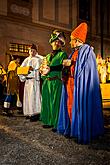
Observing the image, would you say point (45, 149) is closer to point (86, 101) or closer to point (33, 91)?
point (86, 101)

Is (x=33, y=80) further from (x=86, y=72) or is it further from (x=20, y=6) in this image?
(x=20, y=6)

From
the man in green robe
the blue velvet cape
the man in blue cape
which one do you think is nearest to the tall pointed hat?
the man in blue cape

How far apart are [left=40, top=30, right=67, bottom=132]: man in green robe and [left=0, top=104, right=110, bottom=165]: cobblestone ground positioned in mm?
280

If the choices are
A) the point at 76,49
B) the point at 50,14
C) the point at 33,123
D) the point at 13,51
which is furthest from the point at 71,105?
the point at 50,14

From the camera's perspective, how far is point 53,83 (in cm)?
566

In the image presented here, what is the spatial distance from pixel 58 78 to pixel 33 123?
1474 mm

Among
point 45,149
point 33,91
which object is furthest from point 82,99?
point 33,91

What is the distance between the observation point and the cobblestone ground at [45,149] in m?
3.80

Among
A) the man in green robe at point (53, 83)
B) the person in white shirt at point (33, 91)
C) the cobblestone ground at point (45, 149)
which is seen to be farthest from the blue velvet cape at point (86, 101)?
the person in white shirt at point (33, 91)

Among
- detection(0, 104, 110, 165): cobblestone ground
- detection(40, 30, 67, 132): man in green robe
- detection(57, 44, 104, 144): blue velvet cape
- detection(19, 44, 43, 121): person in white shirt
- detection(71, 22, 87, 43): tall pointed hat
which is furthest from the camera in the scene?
detection(19, 44, 43, 121): person in white shirt

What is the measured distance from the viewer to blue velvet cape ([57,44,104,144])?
15.0 ft

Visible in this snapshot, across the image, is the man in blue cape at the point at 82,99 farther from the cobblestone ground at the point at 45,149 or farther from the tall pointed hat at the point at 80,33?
the cobblestone ground at the point at 45,149

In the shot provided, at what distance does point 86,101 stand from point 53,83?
3.97ft

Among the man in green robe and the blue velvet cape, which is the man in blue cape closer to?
the blue velvet cape
